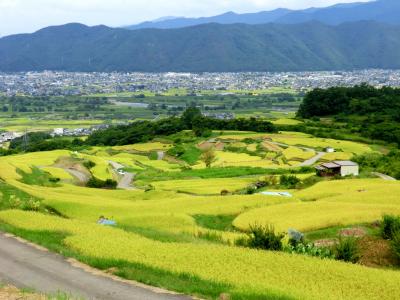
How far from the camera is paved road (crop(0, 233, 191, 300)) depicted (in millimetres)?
14633

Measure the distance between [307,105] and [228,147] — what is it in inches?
1793

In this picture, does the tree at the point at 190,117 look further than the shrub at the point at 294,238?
Yes

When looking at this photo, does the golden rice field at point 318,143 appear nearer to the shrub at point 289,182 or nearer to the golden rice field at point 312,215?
the shrub at point 289,182

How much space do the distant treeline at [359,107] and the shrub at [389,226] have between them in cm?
7755

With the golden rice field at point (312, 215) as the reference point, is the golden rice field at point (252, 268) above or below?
above

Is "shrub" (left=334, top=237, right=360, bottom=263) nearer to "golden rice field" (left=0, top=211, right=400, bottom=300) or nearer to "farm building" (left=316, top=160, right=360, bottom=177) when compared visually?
"golden rice field" (left=0, top=211, right=400, bottom=300)

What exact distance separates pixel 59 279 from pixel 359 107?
370 feet

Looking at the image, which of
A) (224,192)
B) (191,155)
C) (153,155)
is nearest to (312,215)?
(224,192)

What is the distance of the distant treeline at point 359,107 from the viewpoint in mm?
106000

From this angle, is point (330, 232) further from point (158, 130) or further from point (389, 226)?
point (158, 130)

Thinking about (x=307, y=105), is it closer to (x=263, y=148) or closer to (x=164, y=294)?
(x=263, y=148)

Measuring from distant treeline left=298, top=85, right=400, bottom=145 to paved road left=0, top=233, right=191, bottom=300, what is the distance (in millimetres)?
85522

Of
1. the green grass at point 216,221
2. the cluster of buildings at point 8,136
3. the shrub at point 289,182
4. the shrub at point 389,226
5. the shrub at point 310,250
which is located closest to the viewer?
the shrub at point 310,250

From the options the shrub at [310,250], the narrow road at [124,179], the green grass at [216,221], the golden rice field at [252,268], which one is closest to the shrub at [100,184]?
the narrow road at [124,179]
